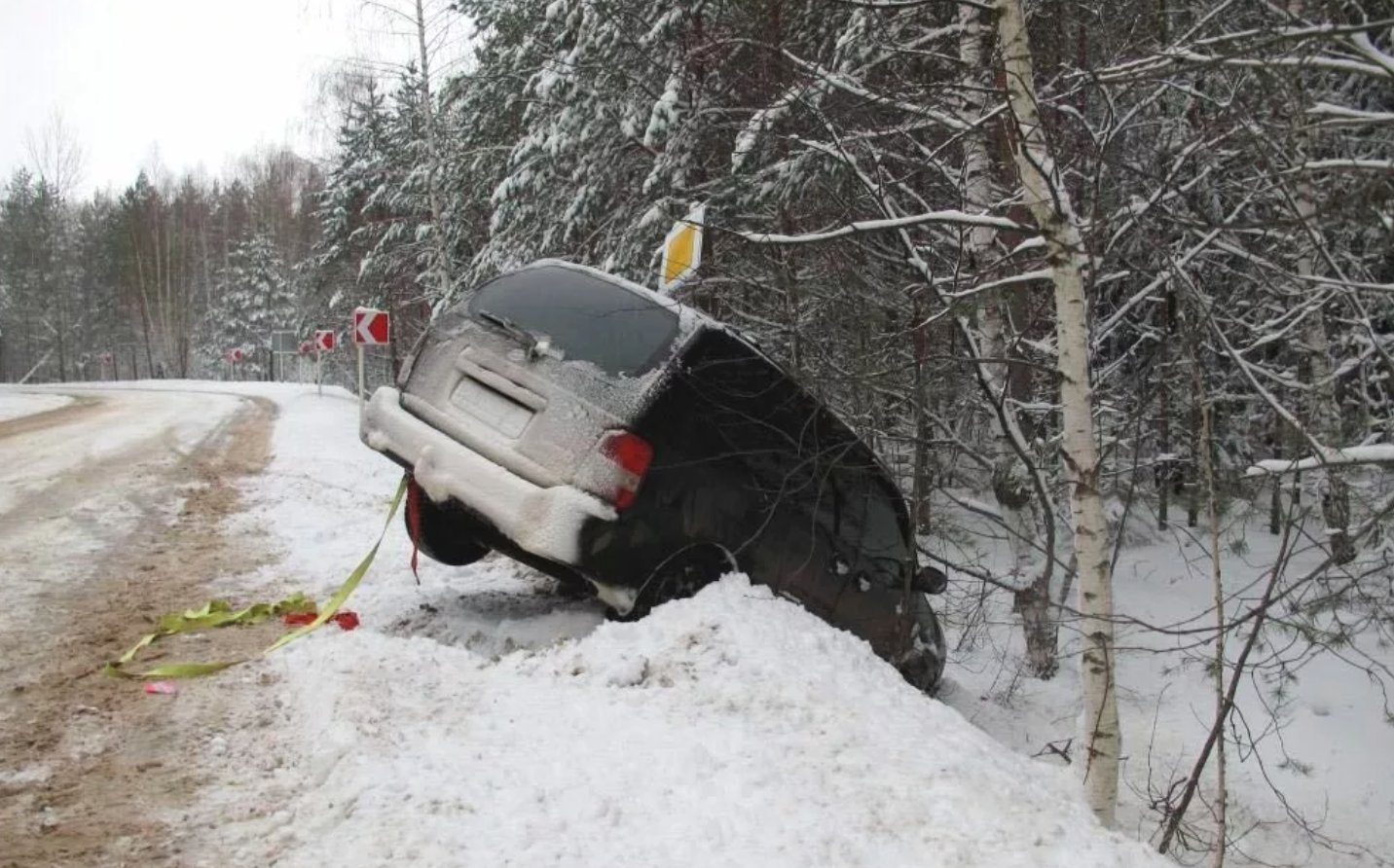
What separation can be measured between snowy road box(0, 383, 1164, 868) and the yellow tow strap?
4.4 inches

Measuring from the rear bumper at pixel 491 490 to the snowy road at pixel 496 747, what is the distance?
19.6 inches

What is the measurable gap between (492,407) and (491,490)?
526 millimetres

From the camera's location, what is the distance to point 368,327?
14398 millimetres

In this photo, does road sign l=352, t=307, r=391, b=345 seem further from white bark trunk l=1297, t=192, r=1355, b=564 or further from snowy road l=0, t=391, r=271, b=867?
white bark trunk l=1297, t=192, r=1355, b=564

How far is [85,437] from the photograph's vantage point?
13.0m

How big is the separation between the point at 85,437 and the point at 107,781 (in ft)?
40.0

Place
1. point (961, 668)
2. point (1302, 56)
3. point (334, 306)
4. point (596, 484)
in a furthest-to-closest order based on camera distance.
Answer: point (334, 306) < point (961, 668) < point (596, 484) < point (1302, 56)

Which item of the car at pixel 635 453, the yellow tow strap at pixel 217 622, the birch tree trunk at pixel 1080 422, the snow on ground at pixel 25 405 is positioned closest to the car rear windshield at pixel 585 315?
the car at pixel 635 453

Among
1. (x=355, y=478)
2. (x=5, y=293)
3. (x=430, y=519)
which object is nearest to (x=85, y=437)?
(x=355, y=478)

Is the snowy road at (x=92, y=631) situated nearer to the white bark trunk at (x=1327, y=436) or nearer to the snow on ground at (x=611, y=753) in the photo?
the snow on ground at (x=611, y=753)

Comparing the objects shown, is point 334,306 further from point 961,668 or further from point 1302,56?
point 1302,56

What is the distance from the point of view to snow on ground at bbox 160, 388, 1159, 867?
260 centimetres

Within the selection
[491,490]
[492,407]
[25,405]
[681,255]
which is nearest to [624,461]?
[491,490]

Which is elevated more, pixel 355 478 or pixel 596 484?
pixel 596 484
